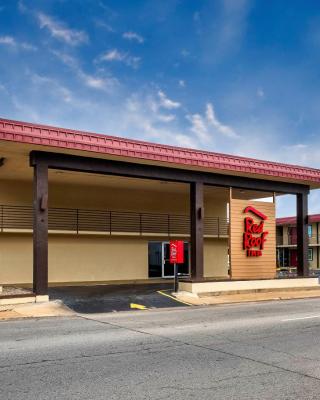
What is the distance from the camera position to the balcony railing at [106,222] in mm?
22062

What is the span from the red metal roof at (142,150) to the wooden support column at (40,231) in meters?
1.30

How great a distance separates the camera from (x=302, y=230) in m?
23.3

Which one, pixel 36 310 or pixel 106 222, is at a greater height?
pixel 106 222

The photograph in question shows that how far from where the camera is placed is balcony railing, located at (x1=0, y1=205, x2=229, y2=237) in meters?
22.1

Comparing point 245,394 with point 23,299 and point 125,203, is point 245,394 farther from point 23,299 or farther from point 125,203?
point 125,203

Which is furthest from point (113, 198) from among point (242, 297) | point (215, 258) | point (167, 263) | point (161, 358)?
point (161, 358)

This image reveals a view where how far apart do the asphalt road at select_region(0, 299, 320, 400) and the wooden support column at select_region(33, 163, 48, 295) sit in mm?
3020

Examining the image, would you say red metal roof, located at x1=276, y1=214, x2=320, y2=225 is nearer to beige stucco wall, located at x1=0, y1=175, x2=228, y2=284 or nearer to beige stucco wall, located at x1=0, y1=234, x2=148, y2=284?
beige stucco wall, located at x1=0, y1=175, x2=228, y2=284

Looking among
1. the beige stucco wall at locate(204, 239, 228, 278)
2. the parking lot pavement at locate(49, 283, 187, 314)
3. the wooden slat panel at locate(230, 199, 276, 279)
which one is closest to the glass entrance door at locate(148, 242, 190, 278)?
the beige stucco wall at locate(204, 239, 228, 278)

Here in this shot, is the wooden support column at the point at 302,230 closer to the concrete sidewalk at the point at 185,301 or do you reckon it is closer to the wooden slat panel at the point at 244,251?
the concrete sidewalk at the point at 185,301

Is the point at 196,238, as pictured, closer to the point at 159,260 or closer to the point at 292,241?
the point at 159,260

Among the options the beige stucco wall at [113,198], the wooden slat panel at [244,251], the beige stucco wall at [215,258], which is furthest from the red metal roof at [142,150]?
the beige stucco wall at [215,258]

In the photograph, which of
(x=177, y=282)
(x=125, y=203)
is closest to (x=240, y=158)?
(x=177, y=282)

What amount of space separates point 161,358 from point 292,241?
4484cm
